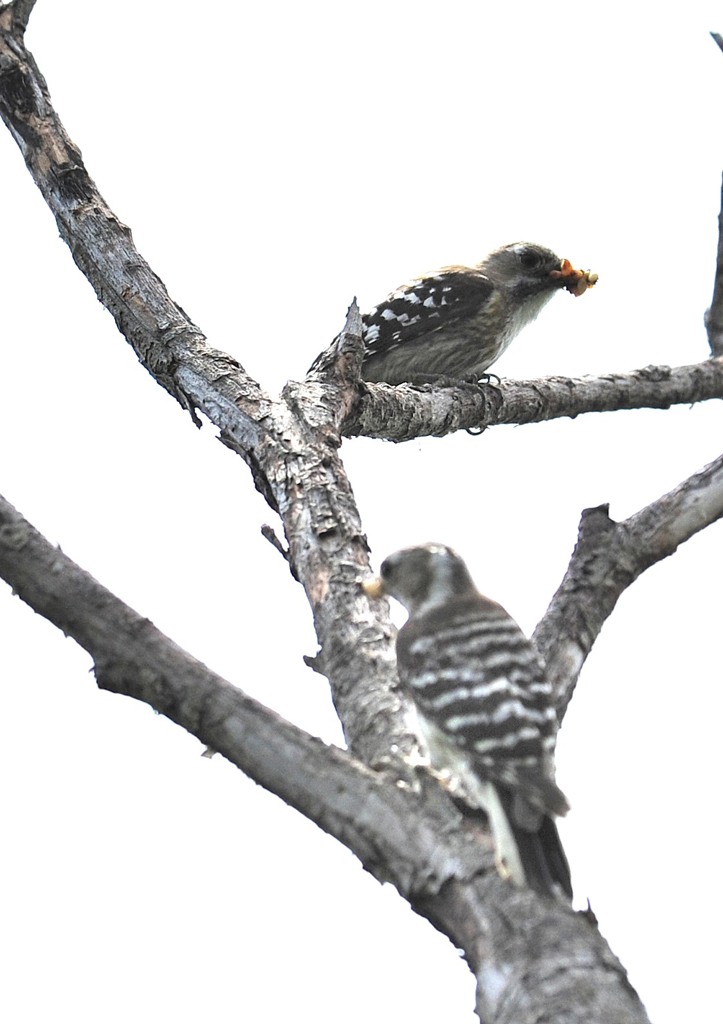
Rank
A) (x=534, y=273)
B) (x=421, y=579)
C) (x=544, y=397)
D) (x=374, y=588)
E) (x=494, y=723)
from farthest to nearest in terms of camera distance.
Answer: (x=534, y=273)
(x=544, y=397)
(x=421, y=579)
(x=374, y=588)
(x=494, y=723)

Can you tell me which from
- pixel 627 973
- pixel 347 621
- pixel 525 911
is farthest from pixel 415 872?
pixel 347 621

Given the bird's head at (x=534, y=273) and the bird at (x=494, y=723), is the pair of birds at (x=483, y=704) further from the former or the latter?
the bird's head at (x=534, y=273)

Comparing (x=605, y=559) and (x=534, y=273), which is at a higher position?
(x=534, y=273)

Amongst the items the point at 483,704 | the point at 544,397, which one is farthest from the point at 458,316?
the point at 483,704

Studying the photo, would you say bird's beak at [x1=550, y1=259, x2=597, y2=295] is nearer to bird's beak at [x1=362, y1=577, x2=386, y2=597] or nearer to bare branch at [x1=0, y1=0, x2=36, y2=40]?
bare branch at [x1=0, y1=0, x2=36, y2=40]

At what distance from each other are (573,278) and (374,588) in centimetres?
438

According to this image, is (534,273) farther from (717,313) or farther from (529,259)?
(717,313)

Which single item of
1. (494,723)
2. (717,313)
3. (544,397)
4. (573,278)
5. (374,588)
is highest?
(573,278)

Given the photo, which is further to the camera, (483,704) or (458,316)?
(458,316)

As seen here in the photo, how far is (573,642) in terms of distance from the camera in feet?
12.5

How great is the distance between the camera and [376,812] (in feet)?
9.36

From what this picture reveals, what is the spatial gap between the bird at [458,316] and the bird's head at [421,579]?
2684mm

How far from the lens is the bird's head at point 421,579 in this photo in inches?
152

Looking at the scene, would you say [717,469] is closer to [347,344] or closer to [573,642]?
[573,642]
